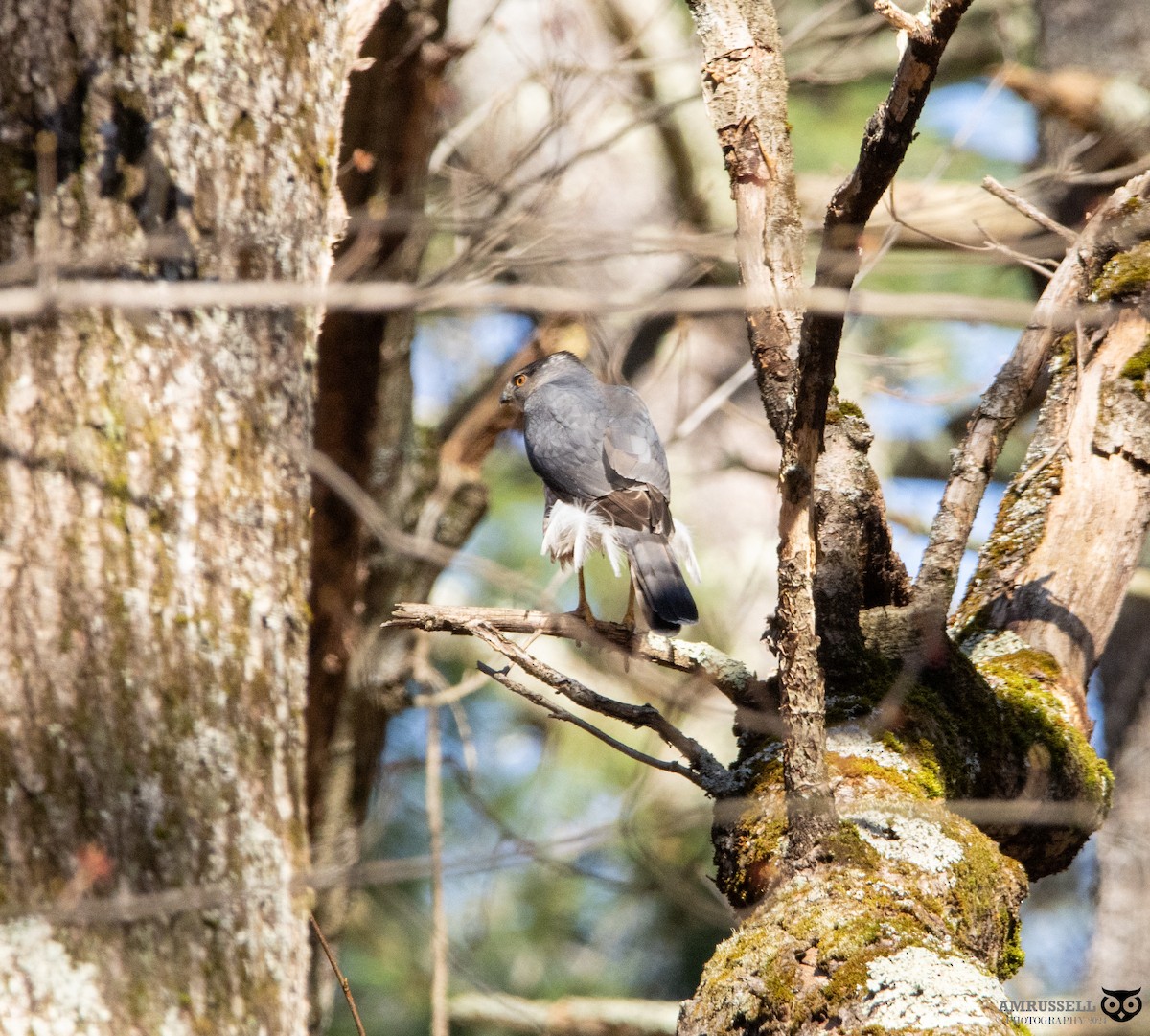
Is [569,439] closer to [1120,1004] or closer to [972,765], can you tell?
[972,765]

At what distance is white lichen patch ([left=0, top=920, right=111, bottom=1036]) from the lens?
1979mm

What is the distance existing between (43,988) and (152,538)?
883 mm

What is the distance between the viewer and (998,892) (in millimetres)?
1980

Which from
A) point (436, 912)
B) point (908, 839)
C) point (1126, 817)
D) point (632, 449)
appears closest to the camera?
point (908, 839)

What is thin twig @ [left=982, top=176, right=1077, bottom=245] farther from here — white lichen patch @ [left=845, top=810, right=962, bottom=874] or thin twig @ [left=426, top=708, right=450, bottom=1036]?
thin twig @ [left=426, top=708, right=450, bottom=1036]

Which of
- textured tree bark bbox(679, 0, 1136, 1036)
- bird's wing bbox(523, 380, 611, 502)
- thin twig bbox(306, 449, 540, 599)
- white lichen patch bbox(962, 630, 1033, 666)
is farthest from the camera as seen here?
bird's wing bbox(523, 380, 611, 502)

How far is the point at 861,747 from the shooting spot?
215cm

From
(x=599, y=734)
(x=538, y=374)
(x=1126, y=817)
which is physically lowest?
(x=1126, y=817)

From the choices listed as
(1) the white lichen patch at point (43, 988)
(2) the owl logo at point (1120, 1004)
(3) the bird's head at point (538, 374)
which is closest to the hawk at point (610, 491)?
(3) the bird's head at point (538, 374)

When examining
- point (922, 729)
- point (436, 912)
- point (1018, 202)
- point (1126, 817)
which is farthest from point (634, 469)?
point (1126, 817)

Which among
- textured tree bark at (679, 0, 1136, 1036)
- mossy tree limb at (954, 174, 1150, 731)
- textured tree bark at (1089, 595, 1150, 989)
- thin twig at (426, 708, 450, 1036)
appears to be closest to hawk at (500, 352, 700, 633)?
textured tree bark at (679, 0, 1136, 1036)

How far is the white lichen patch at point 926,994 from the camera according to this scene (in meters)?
1.50

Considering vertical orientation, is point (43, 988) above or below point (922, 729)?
below

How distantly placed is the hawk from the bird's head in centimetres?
18
